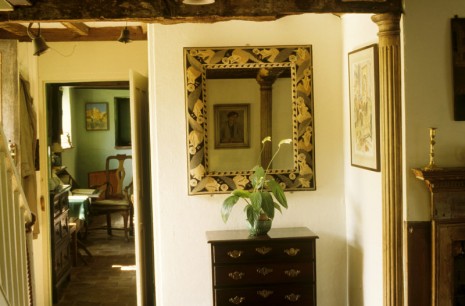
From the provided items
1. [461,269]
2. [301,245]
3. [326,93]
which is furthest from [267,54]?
[461,269]

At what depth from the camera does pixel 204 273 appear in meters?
4.45

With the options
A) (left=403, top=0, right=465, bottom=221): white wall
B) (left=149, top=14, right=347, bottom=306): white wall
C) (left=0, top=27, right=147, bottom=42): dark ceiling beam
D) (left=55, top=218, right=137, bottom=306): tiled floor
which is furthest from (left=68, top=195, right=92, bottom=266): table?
(left=403, top=0, right=465, bottom=221): white wall

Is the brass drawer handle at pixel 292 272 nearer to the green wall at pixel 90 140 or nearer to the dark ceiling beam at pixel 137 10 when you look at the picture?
the dark ceiling beam at pixel 137 10

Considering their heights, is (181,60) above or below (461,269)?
above

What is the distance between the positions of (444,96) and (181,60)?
191cm

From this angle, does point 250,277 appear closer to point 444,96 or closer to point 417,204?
point 417,204

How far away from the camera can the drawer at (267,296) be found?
400 centimetres

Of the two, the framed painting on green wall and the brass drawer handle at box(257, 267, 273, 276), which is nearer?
the brass drawer handle at box(257, 267, 273, 276)

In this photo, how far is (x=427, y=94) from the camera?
3357 millimetres

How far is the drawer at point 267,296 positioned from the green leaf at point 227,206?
19.8 inches

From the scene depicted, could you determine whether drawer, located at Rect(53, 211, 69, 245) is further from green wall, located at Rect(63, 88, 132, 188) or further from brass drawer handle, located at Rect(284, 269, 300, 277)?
green wall, located at Rect(63, 88, 132, 188)

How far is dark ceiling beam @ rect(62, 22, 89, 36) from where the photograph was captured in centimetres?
484

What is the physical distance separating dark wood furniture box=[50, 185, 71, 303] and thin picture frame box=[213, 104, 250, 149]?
2.15 m

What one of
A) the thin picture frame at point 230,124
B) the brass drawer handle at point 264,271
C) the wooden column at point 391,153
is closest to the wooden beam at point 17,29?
the thin picture frame at point 230,124
